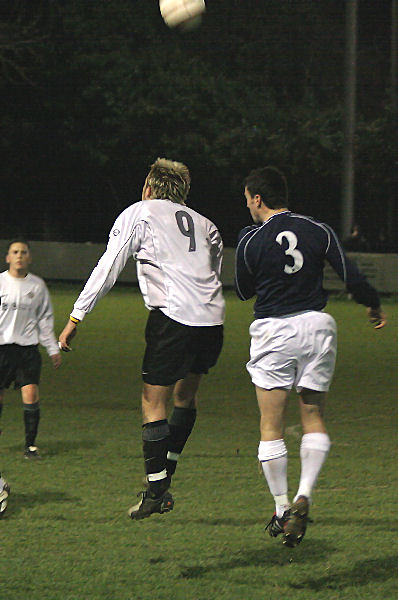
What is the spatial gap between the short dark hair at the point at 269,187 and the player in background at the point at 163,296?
584 millimetres

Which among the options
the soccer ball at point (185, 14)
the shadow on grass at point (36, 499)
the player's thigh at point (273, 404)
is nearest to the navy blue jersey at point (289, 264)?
the player's thigh at point (273, 404)

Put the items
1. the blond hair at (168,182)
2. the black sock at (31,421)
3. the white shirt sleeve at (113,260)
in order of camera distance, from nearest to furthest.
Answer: the white shirt sleeve at (113,260) < the blond hair at (168,182) < the black sock at (31,421)

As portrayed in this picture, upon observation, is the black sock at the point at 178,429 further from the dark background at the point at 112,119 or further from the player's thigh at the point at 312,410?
the dark background at the point at 112,119

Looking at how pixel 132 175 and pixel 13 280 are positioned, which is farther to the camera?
pixel 132 175

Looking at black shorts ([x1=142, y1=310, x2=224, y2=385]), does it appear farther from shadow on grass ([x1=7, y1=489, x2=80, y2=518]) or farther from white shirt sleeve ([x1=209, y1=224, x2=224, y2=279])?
shadow on grass ([x1=7, y1=489, x2=80, y2=518])

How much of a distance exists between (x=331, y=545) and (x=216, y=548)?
61 centimetres

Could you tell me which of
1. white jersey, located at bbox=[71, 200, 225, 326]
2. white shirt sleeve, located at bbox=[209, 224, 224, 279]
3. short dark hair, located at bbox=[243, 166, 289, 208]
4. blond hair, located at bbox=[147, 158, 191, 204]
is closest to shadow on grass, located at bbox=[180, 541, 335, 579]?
white jersey, located at bbox=[71, 200, 225, 326]

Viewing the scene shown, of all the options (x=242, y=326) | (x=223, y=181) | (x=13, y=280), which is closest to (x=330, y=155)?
(x=223, y=181)

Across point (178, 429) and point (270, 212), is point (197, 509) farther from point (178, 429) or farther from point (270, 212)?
point (270, 212)

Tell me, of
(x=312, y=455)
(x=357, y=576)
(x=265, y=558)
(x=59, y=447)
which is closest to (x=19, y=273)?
(x=59, y=447)

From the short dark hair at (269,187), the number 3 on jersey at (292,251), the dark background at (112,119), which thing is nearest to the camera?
the number 3 on jersey at (292,251)

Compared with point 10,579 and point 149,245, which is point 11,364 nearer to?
point 149,245

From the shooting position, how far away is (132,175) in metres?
36.4

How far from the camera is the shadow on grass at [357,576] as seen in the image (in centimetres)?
520
